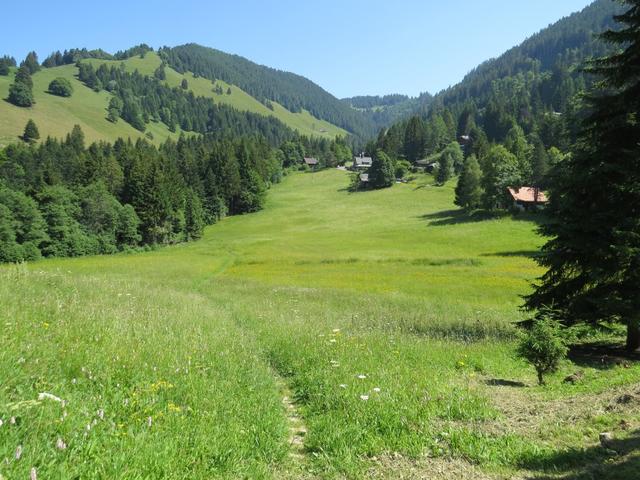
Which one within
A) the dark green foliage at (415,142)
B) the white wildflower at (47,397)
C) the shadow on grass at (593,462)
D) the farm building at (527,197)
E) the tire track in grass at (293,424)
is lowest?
the farm building at (527,197)

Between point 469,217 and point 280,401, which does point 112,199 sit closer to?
point 469,217

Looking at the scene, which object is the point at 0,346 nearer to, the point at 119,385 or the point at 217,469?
the point at 119,385

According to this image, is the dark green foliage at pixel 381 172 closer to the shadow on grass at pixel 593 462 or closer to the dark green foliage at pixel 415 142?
the dark green foliage at pixel 415 142

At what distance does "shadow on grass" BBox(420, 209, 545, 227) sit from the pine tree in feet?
200

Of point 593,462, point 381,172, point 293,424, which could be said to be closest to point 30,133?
point 381,172

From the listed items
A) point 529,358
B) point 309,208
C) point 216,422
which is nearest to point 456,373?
point 529,358

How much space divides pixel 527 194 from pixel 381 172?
5311 cm

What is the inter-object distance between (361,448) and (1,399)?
444cm

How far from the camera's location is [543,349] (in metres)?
9.88

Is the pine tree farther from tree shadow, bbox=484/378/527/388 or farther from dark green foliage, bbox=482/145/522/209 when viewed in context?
dark green foliage, bbox=482/145/522/209

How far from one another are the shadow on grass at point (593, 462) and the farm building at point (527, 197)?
A: 264 ft

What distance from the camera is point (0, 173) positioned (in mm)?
84812

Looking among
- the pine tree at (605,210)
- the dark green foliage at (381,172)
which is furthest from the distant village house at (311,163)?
the pine tree at (605,210)

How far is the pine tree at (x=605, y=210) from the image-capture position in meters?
12.9
